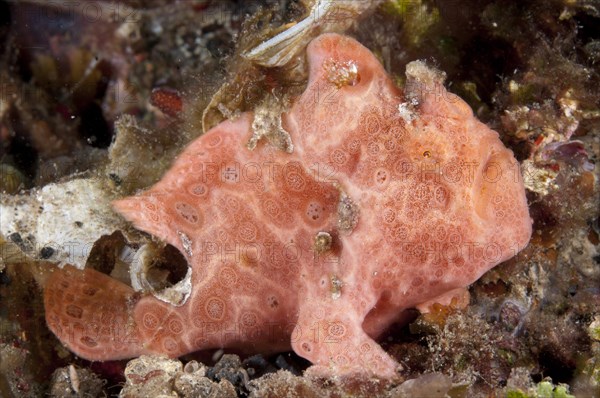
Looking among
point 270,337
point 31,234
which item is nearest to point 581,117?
point 270,337

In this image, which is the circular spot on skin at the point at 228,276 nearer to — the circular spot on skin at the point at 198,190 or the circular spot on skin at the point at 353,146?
the circular spot on skin at the point at 198,190

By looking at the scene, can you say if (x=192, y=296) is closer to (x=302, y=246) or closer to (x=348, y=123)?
(x=302, y=246)

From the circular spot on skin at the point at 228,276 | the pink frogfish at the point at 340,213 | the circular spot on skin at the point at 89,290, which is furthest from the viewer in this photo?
the circular spot on skin at the point at 89,290

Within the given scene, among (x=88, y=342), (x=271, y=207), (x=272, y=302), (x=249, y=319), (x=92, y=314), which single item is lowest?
(x=88, y=342)

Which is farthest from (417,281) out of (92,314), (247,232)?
(92,314)

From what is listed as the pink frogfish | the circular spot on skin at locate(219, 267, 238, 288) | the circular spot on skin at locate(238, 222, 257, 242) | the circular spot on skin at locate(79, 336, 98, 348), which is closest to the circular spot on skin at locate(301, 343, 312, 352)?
the pink frogfish

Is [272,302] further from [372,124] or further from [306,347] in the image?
[372,124]

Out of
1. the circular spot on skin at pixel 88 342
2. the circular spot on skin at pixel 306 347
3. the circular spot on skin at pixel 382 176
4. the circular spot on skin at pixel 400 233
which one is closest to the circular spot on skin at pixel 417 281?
the circular spot on skin at pixel 400 233
